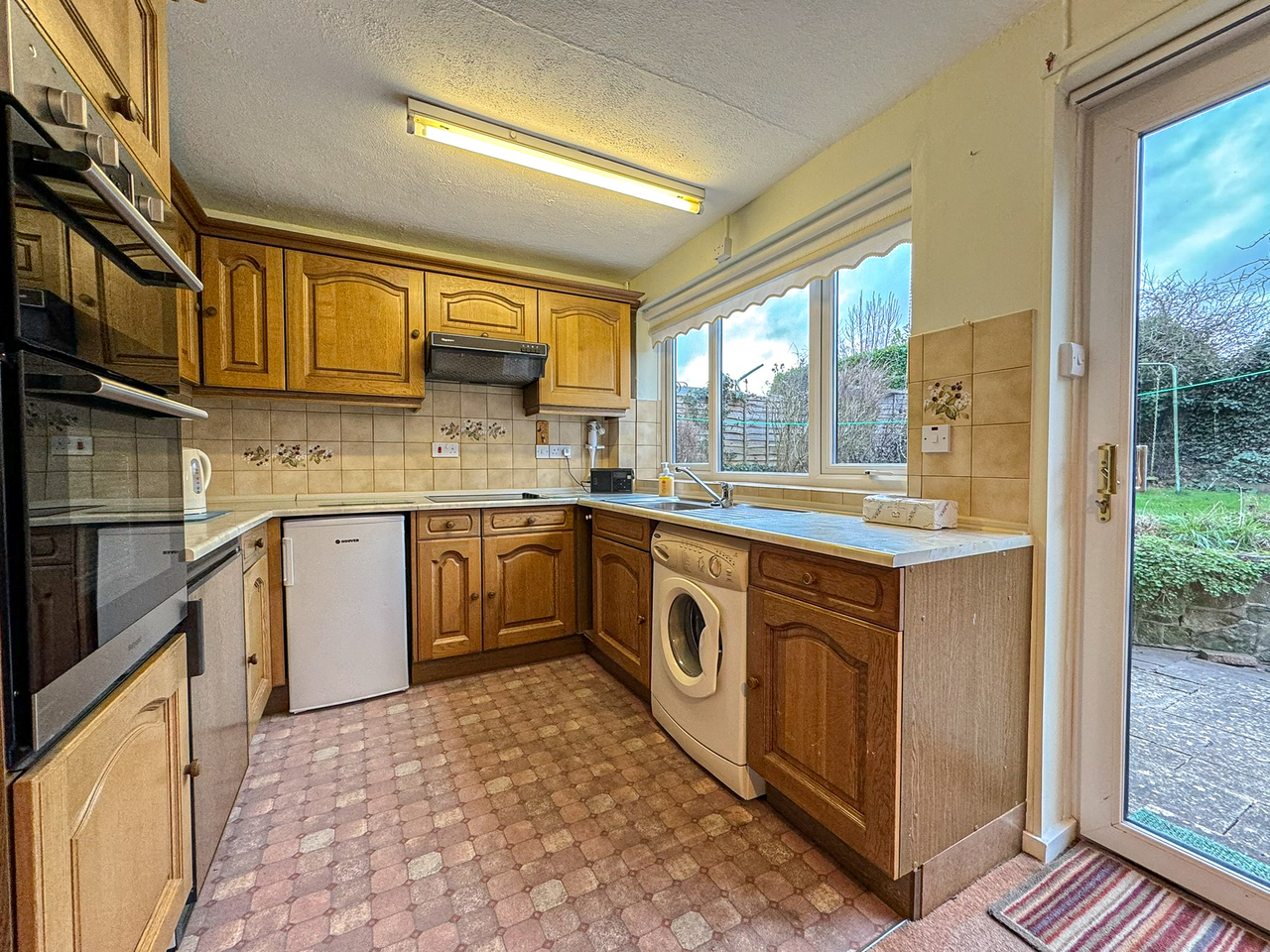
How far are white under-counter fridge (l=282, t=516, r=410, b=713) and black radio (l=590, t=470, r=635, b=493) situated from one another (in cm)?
116

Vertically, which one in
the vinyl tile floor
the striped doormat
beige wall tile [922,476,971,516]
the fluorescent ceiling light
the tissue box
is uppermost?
the fluorescent ceiling light

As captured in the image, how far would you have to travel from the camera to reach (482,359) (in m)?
2.71

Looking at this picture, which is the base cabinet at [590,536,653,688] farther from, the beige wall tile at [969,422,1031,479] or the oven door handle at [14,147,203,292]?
the oven door handle at [14,147,203,292]

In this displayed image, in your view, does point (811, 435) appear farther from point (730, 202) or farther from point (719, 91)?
point (719, 91)

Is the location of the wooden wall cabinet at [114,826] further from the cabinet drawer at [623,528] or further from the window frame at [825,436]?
the window frame at [825,436]

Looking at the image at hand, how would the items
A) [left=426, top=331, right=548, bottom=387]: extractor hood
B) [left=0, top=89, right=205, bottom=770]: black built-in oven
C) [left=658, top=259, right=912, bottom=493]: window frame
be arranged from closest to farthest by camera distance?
[left=0, top=89, right=205, bottom=770]: black built-in oven < [left=658, top=259, right=912, bottom=493]: window frame < [left=426, top=331, right=548, bottom=387]: extractor hood

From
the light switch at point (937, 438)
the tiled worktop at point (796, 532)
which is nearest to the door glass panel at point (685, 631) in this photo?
the tiled worktop at point (796, 532)

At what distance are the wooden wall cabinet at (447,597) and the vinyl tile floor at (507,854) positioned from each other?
1.49ft

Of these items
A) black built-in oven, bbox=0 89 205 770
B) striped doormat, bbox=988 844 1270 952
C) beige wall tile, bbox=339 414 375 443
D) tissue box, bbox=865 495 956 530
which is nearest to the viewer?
black built-in oven, bbox=0 89 205 770

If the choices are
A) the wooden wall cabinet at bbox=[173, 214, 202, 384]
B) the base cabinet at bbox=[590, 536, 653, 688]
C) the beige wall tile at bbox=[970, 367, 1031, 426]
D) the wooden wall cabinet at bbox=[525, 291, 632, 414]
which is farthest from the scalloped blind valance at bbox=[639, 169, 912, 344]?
the wooden wall cabinet at bbox=[173, 214, 202, 384]

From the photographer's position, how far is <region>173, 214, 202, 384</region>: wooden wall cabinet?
2.11 metres

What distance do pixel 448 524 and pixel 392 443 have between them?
74cm

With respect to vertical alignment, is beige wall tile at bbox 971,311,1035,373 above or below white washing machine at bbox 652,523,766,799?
above

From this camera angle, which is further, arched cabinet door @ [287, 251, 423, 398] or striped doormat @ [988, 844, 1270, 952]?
arched cabinet door @ [287, 251, 423, 398]
